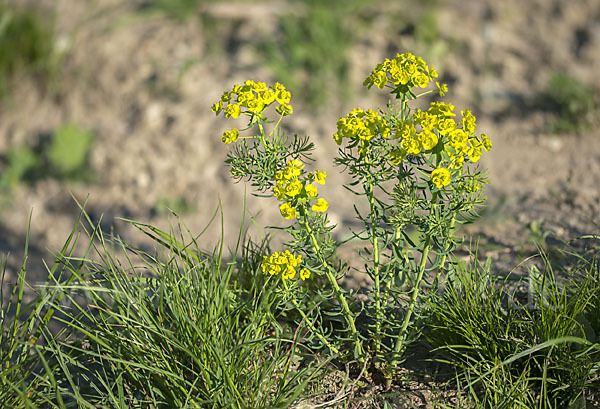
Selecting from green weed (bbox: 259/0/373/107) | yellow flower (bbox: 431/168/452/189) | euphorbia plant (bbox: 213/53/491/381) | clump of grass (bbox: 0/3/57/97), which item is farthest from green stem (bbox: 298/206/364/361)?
clump of grass (bbox: 0/3/57/97)

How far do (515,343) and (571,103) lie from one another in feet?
8.71

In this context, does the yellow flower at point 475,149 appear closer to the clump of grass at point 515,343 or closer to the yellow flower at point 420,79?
the yellow flower at point 420,79

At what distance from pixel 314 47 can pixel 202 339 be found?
127 inches

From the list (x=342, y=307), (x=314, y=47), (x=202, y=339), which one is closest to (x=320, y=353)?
(x=342, y=307)

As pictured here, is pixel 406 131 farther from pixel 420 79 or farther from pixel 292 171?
pixel 292 171

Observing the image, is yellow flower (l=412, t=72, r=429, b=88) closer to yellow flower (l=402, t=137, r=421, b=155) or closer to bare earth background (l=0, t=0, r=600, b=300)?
yellow flower (l=402, t=137, r=421, b=155)

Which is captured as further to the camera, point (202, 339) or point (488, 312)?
point (488, 312)

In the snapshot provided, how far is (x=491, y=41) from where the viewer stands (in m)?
4.50

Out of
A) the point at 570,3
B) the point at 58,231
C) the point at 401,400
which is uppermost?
the point at 570,3

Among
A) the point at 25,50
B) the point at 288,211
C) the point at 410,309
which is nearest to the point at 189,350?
the point at 288,211

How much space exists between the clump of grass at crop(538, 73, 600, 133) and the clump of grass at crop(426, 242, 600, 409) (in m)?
2.28

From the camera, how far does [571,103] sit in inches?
152

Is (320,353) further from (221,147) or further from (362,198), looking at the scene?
(221,147)

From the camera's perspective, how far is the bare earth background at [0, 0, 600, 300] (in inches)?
150
